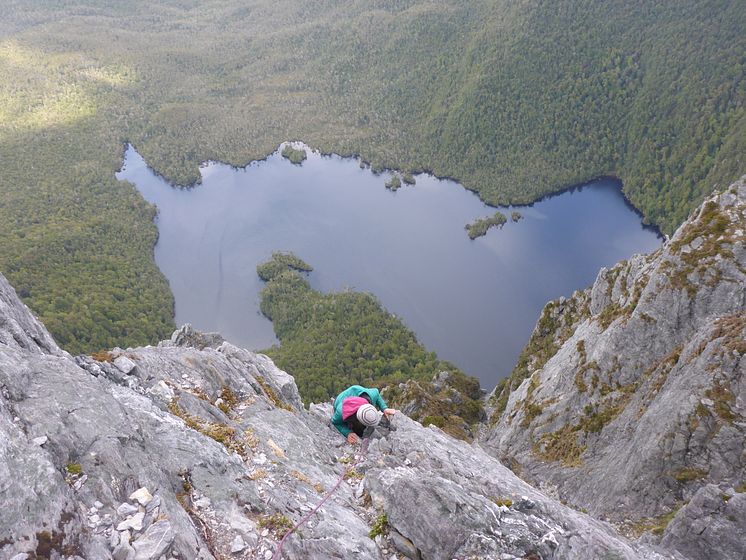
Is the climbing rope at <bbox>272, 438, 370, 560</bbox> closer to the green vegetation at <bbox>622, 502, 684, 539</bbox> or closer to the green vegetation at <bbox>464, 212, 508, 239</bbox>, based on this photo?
the green vegetation at <bbox>622, 502, 684, 539</bbox>

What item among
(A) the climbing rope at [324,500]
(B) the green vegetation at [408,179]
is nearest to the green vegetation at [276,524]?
(A) the climbing rope at [324,500]

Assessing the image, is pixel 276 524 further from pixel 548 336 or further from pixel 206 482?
pixel 548 336

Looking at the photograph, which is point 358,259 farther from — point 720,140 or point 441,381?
point 720,140

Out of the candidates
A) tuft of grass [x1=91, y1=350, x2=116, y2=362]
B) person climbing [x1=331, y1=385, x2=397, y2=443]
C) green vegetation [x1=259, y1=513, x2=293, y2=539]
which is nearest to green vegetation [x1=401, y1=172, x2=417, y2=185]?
person climbing [x1=331, y1=385, x2=397, y2=443]

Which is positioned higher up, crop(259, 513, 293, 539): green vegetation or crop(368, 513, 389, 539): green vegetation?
Answer: crop(368, 513, 389, 539): green vegetation

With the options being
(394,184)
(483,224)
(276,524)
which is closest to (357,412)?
(276,524)
